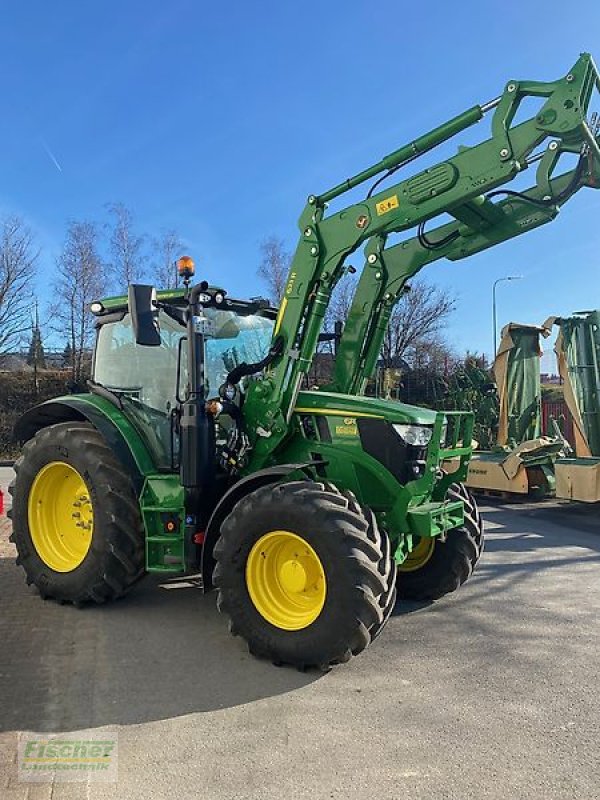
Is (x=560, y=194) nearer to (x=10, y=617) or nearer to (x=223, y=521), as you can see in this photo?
(x=223, y=521)

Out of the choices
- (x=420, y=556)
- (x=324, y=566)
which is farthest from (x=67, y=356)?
(x=324, y=566)

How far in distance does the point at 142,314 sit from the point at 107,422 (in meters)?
1.23

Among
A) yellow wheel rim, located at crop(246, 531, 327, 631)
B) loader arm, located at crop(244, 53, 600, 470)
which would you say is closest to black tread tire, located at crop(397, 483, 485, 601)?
yellow wheel rim, located at crop(246, 531, 327, 631)

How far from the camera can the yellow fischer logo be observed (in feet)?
15.5

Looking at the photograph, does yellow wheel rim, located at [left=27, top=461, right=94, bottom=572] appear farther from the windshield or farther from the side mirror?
the side mirror

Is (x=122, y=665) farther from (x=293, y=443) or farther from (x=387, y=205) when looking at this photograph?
(x=387, y=205)

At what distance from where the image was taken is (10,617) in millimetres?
5117

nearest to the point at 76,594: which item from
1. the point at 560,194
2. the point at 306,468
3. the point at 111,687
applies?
the point at 111,687

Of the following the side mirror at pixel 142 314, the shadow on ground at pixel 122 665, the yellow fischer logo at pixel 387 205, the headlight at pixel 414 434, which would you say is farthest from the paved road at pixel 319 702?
the yellow fischer logo at pixel 387 205

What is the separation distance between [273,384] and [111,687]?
7.41ft

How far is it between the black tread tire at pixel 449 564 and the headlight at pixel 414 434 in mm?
763

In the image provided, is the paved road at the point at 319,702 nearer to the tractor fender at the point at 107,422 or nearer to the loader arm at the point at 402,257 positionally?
the tractor fender at the point at 107,422

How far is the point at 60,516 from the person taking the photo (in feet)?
19.0

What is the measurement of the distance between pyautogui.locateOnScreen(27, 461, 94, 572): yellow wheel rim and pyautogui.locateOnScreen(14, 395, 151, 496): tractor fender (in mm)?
497
